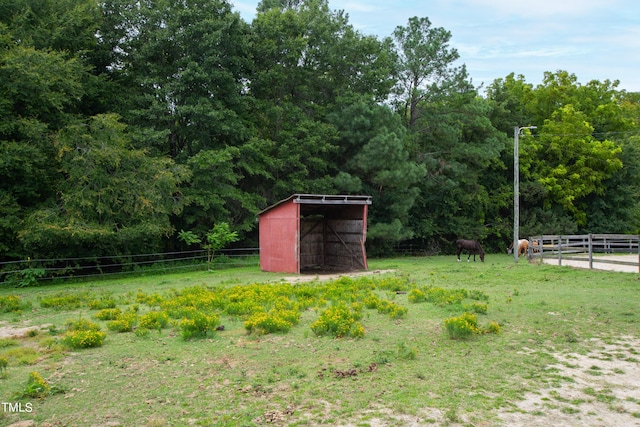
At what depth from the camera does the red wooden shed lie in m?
19.3

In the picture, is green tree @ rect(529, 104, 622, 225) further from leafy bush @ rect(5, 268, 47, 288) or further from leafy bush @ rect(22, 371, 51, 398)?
leafy bush @ rect(22, 371, 51, 398)

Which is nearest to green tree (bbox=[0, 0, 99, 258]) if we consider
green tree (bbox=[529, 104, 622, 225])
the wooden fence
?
the wooden fence

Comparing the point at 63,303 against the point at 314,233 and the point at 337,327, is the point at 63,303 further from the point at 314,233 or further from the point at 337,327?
the point at 314,233

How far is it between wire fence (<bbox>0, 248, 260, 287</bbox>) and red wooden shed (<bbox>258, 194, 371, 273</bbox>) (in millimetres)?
3404

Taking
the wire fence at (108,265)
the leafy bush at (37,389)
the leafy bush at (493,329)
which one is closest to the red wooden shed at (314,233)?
the wire fence at (108,265)

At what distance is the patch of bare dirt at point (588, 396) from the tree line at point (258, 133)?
17.3 meters

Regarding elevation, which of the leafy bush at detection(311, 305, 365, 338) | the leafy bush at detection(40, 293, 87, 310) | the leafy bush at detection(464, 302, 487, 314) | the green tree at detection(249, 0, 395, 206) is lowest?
the leafy bush at detection(40, 293, 87, 310)

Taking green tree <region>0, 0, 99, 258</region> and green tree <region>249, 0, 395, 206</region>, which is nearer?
green tree <region>0, 0, 99, 258</region>

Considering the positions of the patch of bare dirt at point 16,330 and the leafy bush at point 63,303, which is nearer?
the patch of bare dirt at point 16,330

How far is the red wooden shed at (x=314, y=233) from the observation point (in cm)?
1930

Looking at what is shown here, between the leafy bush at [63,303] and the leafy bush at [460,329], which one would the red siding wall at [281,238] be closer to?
the leafy bush at [63,303]

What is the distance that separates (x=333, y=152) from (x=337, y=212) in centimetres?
758

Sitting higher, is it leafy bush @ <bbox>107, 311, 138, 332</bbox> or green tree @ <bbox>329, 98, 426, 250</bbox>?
green tree @ <bbox>329, 98, 426, 250</bbox>

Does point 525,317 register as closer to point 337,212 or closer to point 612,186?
point 337,212
